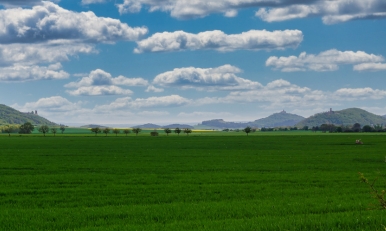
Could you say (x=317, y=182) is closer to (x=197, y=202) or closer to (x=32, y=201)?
(x=197, y=202)

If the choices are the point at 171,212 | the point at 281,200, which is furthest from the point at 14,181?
the point at 281,200

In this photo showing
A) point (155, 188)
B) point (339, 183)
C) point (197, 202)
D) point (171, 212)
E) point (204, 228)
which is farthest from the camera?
point (339, 183)

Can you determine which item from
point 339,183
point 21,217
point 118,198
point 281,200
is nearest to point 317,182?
point 339,183

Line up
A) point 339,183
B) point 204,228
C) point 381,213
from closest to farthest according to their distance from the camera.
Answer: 1. point 204,228
2. point 381,213
3. point 339,183

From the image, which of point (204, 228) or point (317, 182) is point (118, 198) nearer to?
point (204, 228)

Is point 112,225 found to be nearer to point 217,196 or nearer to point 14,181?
point 217,196

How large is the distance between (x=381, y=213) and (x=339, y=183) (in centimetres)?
1231

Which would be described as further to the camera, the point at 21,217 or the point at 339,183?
the point at 339,183

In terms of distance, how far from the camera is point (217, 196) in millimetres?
22578

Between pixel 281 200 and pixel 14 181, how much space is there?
18.6 meters

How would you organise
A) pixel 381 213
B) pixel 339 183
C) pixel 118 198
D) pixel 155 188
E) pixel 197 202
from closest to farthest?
pixel 381 213, pixel 197 202, pixel 118 198, pixel 155 188, pixel 339 183

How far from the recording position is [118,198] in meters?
22.1

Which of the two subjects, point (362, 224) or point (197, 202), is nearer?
point (362, 224)

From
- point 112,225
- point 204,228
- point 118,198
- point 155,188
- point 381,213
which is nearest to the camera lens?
point 204,228
